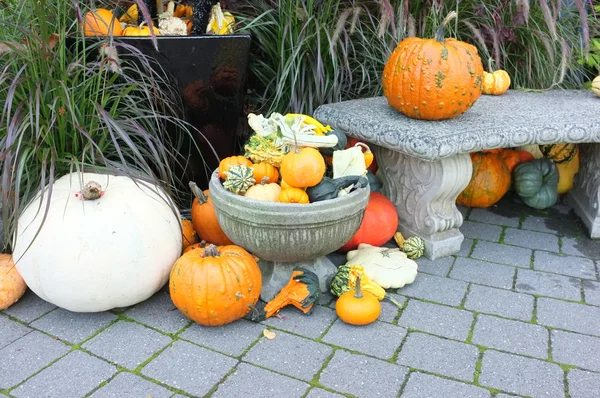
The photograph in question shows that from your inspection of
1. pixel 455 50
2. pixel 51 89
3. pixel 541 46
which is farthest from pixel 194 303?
pixel 541 46

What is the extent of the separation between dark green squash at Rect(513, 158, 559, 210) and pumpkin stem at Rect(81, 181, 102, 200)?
8.08ft

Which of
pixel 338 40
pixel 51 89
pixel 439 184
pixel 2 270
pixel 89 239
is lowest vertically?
pixel 2 270

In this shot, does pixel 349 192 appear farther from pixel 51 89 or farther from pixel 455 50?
pixel 51 89

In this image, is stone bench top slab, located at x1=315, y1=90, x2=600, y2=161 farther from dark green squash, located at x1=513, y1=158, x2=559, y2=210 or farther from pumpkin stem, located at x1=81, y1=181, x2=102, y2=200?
pumpkin stem, located at x1=81, y1=181, x2=102, y2=200

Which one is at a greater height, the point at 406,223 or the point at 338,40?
the point at 338,40

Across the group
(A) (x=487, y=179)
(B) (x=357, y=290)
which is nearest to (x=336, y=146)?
(B) (x=357, y=290)

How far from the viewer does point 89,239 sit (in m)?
2.22

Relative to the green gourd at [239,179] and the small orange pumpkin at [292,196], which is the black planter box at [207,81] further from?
the small orange pumpkin at [292,196]

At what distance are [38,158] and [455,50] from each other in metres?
1.96

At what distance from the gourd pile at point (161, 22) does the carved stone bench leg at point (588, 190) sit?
7.16ft

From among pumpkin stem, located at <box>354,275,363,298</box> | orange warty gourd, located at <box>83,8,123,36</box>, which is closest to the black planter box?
orange warty gourd, located at <box>83,8,123,36</box>

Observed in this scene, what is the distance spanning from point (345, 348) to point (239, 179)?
797mm

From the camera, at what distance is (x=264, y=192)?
2.32 m

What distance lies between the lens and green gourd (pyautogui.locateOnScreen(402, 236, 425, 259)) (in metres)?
2.84
